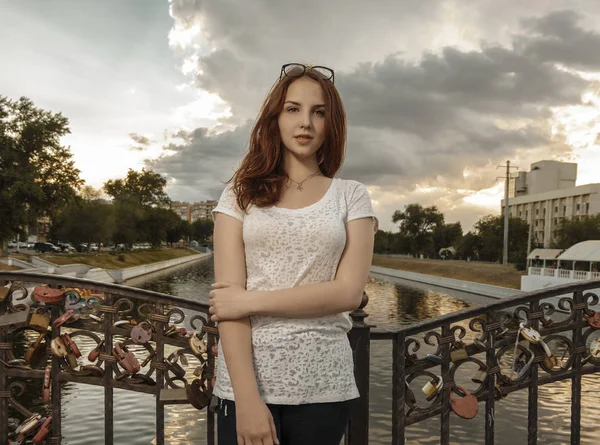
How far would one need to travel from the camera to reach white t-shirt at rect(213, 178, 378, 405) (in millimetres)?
1733

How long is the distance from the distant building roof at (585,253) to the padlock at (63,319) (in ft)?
113

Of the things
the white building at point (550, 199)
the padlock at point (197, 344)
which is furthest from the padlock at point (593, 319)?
the white building at point (550, 199)

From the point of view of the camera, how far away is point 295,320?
1755 millimetres

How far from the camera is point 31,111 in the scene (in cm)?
3644

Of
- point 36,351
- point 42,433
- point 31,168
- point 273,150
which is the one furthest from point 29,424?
point 31,168

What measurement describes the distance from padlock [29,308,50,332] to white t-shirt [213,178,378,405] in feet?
5.27

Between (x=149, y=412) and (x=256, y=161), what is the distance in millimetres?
12361

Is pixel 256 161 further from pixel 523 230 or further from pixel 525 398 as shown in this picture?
pixel 523 230

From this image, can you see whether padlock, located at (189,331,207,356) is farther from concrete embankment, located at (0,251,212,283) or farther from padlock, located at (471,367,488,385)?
concrete embankment, located at (0,251,212,283)

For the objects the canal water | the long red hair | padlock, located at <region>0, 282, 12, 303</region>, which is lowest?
the canal water

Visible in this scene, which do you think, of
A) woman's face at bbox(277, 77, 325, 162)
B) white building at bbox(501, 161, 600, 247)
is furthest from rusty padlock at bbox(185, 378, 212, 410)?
white building at bbox(501, 161, 600, 247)

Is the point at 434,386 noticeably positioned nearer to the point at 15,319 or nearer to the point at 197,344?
the point at 197,344

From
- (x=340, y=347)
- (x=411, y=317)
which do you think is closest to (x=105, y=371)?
(x=340, y=347)

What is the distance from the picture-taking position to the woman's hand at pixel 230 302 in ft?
5.64
